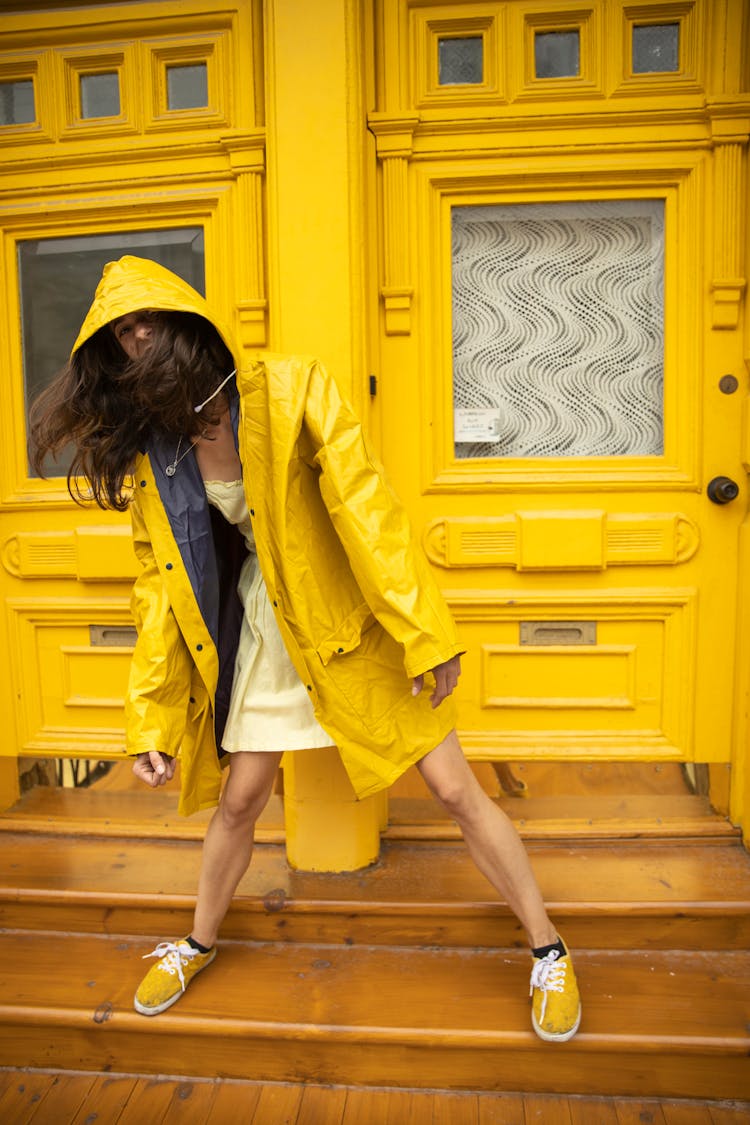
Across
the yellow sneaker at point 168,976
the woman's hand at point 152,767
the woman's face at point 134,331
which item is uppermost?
the woman's face at point 134,331

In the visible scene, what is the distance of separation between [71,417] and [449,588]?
50.4 inches

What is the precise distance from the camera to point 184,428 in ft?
5.97

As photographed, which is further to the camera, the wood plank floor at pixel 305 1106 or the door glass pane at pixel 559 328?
the door glass pane at pixel 559 328

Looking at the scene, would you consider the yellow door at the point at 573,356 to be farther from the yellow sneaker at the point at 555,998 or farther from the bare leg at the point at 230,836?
the bare leg at the point at 230,836

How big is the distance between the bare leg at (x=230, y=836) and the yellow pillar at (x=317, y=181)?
3.53ft

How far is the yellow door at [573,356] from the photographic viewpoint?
2.38m

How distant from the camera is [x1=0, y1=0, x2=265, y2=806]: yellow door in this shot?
246cm

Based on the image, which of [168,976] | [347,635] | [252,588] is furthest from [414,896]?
[252,588]


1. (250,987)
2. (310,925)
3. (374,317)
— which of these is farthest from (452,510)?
(250,987)

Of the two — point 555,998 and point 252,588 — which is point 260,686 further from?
point 555,998

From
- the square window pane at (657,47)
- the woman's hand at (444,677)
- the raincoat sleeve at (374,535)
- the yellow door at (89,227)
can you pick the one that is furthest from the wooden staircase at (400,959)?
the square window pane at (657,47)

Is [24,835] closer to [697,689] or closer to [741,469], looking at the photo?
[697,689]

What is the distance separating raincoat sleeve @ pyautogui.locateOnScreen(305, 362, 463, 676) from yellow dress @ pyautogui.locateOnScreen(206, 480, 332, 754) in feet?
1.11

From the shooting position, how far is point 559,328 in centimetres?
250
